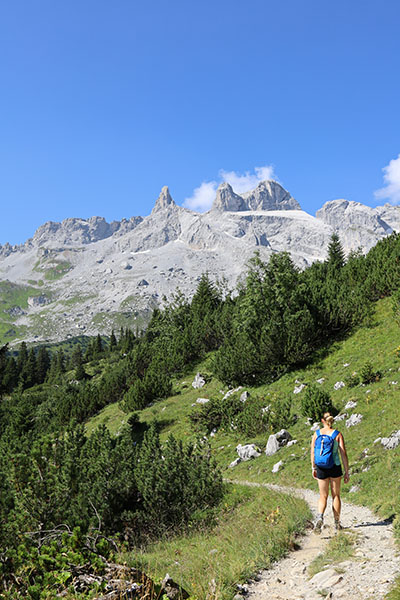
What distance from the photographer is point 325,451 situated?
26.5 feet

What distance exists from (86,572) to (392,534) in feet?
18.6

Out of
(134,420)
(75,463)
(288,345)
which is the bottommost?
(134,420)

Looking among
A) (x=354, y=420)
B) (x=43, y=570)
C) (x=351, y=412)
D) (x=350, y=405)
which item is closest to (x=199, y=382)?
(x=350, y=405)

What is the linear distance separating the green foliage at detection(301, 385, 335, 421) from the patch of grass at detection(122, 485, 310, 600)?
715 cm

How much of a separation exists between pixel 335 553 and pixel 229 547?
2.12 m

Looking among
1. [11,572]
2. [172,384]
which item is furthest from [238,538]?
[172,384]

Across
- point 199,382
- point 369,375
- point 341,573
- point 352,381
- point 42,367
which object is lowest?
point 341,573

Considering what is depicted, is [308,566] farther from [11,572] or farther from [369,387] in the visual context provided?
[369,387]

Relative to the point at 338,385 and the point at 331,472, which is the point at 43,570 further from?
the point at 338,385

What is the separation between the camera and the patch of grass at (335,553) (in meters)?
6.14

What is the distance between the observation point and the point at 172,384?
37.5 m

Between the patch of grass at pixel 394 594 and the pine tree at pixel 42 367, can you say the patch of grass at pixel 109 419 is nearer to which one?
the patch of grass at pixel 394 594

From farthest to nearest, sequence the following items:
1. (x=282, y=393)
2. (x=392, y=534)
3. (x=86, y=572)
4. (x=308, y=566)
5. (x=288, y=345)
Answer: (x=288, y=345) < (x=282, y=393) < (x=392, y=534) < (x=308, y=566) < (x=86, y=572)

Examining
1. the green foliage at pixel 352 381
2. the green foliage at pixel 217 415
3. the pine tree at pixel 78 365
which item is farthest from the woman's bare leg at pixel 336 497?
the pine tree at pixel 78 365
